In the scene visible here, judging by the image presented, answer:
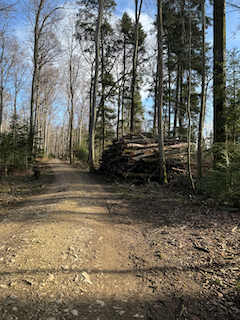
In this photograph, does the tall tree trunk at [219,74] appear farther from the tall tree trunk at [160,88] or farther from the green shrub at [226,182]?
the tall tree trunk at [160,88]

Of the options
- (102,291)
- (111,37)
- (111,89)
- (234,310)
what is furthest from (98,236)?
(111,37)

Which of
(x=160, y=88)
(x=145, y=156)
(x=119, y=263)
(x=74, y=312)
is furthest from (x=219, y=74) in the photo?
(x=74, y=312)

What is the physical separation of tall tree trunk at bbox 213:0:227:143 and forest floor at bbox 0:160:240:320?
3.42 m

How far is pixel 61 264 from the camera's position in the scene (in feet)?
10.3

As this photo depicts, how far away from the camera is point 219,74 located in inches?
276

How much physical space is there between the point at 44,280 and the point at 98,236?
5.60ft

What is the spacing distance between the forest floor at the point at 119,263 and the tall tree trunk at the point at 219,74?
3418 millimetres

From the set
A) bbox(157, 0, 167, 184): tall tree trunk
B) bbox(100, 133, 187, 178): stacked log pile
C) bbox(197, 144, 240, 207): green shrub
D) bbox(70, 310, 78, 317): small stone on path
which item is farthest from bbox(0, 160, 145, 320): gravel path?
bbox(100, 133, 187, 178): stacked log pile

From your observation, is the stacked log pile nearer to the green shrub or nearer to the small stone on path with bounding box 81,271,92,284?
the green shrub

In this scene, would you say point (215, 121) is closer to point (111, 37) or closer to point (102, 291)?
point (102, 291)

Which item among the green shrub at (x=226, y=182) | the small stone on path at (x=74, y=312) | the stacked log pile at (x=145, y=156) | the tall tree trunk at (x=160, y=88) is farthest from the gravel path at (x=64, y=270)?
the stacked log pile at (x=145, y=156)

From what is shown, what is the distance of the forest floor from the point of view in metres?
2.33

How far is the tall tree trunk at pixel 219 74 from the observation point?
717 centimetres

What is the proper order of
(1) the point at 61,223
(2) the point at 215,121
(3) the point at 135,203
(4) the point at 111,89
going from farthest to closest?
1. (4) the point at 111,89
2. (2) the point at 215,121
3. (3) the point at 135,203
4. (1) the point at 61,223
